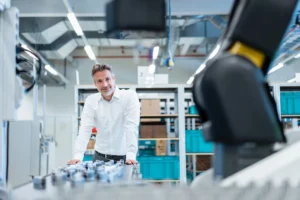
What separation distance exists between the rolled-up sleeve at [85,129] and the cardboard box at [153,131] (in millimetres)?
2673

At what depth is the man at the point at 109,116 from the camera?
9.07 feet

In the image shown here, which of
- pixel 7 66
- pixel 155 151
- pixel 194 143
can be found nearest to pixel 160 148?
pixel 155 151

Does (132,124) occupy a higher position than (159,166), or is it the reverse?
(132,124)

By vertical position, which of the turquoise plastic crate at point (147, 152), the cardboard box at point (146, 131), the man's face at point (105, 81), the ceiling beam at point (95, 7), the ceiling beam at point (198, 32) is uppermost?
the ceiling beam at point (198, 32)

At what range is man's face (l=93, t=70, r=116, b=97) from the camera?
2752 mm

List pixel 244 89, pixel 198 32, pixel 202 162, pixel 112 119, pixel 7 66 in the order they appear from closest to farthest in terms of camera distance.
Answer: pixel 244 89, pixel 7 66, pixel 112 119, pixel 202 162, pixel 198 32

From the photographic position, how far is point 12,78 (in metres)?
1.23

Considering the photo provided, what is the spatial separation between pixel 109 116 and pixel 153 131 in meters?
2.75

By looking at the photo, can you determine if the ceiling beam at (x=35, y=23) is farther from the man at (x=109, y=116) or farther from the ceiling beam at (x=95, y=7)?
the man at (x=109, y=116)

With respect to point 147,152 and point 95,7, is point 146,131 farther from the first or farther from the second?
point 95,7

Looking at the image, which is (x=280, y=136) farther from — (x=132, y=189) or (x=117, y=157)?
(x=117, y=157)

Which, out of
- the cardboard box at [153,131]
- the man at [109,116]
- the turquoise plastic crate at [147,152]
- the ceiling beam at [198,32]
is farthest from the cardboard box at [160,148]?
the ceiling beam at [198,32]

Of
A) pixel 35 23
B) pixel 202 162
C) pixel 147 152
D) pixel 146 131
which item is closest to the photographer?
pixel 146 131

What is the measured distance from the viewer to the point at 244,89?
0.62 meters
